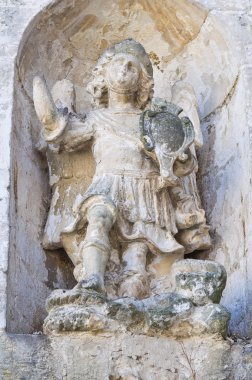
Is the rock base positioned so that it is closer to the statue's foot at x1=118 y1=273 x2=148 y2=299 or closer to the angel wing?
the statue's foot at x1=118 y1=273 x2=148 y2=299

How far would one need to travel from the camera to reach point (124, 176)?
26.1 feet

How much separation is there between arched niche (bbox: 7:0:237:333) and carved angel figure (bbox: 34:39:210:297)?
0.17m

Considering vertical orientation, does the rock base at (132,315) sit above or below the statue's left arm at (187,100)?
below

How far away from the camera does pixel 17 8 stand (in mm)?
8547

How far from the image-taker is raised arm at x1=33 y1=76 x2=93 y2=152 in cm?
780

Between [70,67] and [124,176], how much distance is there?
149cm

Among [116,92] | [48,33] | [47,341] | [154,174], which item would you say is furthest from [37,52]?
[47,341]

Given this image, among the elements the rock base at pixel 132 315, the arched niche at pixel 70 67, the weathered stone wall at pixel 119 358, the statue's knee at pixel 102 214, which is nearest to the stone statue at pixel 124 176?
the statue's knee at pixel 102 214

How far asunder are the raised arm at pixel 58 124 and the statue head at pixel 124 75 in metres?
0.26

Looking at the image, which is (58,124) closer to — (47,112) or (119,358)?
(47,112)

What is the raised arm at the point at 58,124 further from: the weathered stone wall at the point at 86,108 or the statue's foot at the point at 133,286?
the statue's foot at the point at 133,286

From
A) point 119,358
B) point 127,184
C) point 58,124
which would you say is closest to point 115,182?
point 127,184

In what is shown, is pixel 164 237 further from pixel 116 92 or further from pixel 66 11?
pixel 66 11

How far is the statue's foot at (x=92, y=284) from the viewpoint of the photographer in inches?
276
